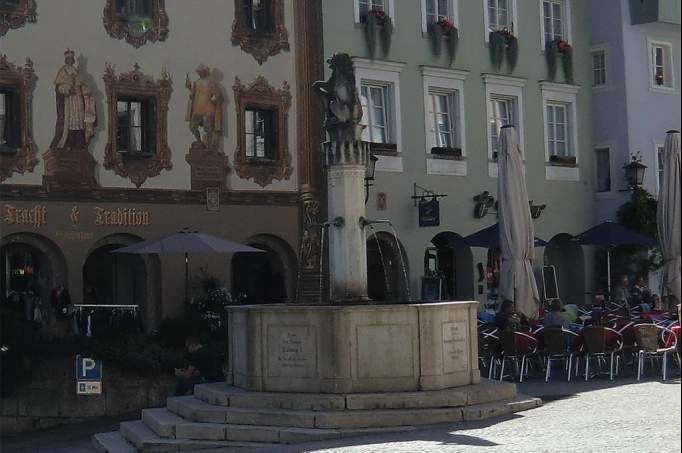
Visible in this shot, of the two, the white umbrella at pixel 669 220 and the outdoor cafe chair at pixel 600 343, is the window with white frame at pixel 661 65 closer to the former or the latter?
the white umbrella at pixel 669 220

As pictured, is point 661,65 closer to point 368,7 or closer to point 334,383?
point 368,7

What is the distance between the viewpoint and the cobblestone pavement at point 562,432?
1095 cm

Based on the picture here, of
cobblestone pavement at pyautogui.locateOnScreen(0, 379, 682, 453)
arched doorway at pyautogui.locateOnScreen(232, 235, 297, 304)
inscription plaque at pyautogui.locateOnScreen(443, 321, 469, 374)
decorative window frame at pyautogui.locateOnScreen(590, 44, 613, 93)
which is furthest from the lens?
decorative window frame at pyautogui.locateOnScreen(590, 44, 613, 93)

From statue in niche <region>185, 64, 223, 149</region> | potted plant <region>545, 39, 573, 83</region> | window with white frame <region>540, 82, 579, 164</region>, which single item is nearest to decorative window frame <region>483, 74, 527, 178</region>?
window with white frame <region>540, 82, 579, 164</region>

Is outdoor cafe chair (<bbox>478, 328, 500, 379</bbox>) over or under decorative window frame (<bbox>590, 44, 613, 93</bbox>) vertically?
under

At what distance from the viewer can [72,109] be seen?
23.6 metres

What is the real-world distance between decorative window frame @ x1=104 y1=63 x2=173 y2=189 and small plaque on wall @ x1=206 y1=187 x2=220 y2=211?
3.32ft

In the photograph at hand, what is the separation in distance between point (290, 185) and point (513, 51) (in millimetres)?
7700

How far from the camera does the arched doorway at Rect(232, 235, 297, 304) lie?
87.0 ft

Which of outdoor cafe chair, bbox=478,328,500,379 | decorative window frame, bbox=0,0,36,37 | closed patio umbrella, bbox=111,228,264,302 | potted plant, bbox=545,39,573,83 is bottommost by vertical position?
outdoor cafe chair, bbox=478,328,500,379

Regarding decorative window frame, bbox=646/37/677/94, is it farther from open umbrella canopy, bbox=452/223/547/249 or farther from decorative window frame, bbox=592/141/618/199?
open umbrella canopy, bbox=452/223/547/249

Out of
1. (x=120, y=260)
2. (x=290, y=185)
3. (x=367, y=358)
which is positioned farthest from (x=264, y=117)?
(x=367, y=358)

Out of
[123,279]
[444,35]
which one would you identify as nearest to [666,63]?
[444,35]

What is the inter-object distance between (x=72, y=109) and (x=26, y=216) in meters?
2.28
